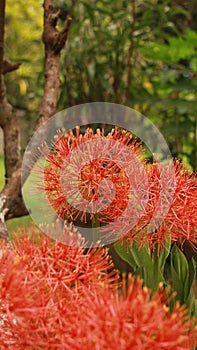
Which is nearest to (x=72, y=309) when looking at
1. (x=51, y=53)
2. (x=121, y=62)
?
(x=51, y=53)

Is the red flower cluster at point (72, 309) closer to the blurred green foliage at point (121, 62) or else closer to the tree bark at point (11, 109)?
the tree bark at point (11, 109)

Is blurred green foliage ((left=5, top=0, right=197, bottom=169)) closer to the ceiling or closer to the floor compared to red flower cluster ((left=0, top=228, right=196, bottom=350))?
closer to the ceiling

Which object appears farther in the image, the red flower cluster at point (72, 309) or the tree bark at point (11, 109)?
the tree bark at point (11, 109)

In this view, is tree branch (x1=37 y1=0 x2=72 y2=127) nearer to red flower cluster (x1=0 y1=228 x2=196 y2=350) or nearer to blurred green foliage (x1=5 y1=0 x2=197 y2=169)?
blurred green foliage (x1=5 y1=0 x2=197 y2=169)

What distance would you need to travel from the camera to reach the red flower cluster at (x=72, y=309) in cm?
38

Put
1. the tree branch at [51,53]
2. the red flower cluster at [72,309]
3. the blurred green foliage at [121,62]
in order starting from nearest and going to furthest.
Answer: the red flower cluster at [72,309] < the tree branch at [51,53] < the blurred green foliage at [121,62]

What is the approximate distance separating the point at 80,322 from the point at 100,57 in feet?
6.20

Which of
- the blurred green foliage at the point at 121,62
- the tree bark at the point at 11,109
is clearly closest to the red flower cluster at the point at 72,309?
the tree bark at the point at 11,109

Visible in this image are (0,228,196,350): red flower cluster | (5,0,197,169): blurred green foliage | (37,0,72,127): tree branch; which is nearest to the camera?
(0,228,196,350): red flower cluster

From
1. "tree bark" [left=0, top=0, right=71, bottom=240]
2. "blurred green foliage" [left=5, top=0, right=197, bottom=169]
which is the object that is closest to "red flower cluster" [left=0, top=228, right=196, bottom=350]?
"tree bark" [left=0, top=0, right=71, bottom=240]

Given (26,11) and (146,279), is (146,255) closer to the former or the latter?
(146,279)

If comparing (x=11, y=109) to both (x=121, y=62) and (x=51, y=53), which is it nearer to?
(x=51, y=53)

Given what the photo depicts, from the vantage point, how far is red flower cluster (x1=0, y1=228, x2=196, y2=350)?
38 centimetres

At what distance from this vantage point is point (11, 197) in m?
1.32
